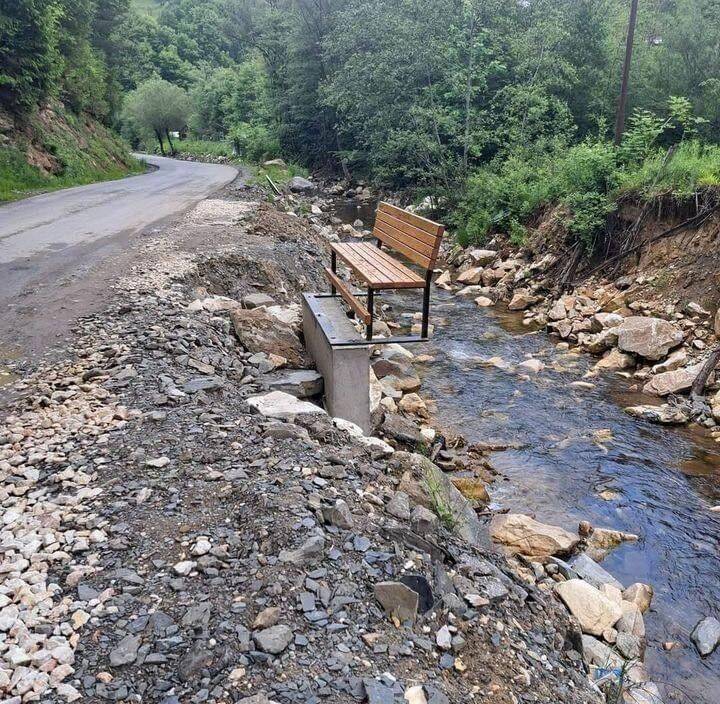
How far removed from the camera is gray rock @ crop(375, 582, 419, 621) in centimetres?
312

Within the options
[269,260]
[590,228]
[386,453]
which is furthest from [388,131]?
[386,453]

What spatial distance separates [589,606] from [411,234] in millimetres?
4187

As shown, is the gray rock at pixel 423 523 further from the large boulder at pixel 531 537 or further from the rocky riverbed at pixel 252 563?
the large boulder at pixel 531 537

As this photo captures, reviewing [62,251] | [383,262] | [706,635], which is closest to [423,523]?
[706,635]

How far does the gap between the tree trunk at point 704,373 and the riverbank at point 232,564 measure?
17.7 feet

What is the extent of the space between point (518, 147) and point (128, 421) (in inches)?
705

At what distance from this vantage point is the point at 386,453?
16.8 ft

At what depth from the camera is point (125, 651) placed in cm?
269

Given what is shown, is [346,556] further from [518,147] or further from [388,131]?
[388,131]

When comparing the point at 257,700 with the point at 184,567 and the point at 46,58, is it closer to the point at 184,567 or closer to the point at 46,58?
the point at 184,567

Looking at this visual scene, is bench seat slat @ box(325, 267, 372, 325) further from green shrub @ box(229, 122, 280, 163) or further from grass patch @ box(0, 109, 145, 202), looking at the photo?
green shrub @ box(229, 122, 280, 163)

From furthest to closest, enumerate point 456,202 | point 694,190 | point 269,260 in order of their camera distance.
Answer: point 456,202 < point 694,190 < point 269,260

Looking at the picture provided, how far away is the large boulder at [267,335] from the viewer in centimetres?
722

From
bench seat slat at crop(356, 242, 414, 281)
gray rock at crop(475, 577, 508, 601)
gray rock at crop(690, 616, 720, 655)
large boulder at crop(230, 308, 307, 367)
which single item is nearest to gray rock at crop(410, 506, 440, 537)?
gray rock at crop(475, 577, 508, 601)
